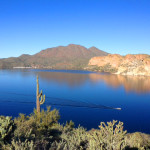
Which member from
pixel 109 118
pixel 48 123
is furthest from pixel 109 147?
pixel 109 118

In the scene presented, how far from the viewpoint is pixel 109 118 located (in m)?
31.0

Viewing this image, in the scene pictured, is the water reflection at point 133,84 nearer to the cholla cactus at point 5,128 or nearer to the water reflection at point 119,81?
the water reflection at point 119,81

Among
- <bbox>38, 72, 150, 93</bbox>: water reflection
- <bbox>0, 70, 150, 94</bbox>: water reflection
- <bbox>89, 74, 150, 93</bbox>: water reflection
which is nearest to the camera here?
<bbox>89, 74, 150, 93</bbox>: water reflection

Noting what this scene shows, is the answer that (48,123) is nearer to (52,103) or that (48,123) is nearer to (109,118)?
(109,118)

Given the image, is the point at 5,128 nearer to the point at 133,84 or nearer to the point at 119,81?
the point at 133,84

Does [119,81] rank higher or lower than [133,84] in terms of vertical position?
higher

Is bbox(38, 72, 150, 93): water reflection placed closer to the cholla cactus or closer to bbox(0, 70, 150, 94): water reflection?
bbox(0, 70, 150, 94): water reflection

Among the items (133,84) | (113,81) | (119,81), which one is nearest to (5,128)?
(133,84)

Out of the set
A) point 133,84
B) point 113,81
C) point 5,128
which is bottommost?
point 133,84

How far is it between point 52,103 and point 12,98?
12.8 meters

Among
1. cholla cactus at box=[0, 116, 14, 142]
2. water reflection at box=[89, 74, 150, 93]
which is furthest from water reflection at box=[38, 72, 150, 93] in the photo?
cholla cactus at box=[0, 116, 14, 142]

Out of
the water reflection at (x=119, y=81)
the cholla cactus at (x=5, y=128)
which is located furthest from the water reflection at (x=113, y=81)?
the cholla cactus at (x=5, y=128)

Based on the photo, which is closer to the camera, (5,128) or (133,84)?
(5,128)

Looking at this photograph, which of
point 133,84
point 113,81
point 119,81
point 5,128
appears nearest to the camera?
point 5,128
